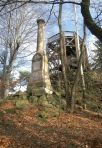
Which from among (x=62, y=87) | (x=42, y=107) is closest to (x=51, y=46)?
(x=62, y=87)

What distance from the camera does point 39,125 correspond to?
15305mm

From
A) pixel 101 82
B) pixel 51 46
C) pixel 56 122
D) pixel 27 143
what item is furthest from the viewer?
pixel 51 46

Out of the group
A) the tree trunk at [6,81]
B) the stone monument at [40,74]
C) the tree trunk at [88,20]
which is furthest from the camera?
the tree trunk at [6,81]

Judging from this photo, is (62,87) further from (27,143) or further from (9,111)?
(27,143)

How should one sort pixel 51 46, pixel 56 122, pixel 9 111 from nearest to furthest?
pixel 56 122 → pixel 9 111 → pixel 51 46

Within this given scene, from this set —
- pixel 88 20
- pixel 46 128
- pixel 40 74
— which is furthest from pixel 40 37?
pixel 88 20

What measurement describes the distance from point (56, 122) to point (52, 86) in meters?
6.42

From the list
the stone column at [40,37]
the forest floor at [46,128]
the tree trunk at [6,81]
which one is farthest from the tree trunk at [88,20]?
the tree trunk at [6,81]

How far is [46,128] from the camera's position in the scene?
14.7m

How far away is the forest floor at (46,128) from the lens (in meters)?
11.9

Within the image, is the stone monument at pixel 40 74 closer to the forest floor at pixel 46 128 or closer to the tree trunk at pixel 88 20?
the forest floor at pixel 46 128

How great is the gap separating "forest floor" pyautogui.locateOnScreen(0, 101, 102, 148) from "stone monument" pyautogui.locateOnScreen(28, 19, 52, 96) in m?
1.94

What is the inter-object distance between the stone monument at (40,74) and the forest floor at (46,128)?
1.94 metres

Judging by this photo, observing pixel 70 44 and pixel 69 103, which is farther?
pixel 70 44
